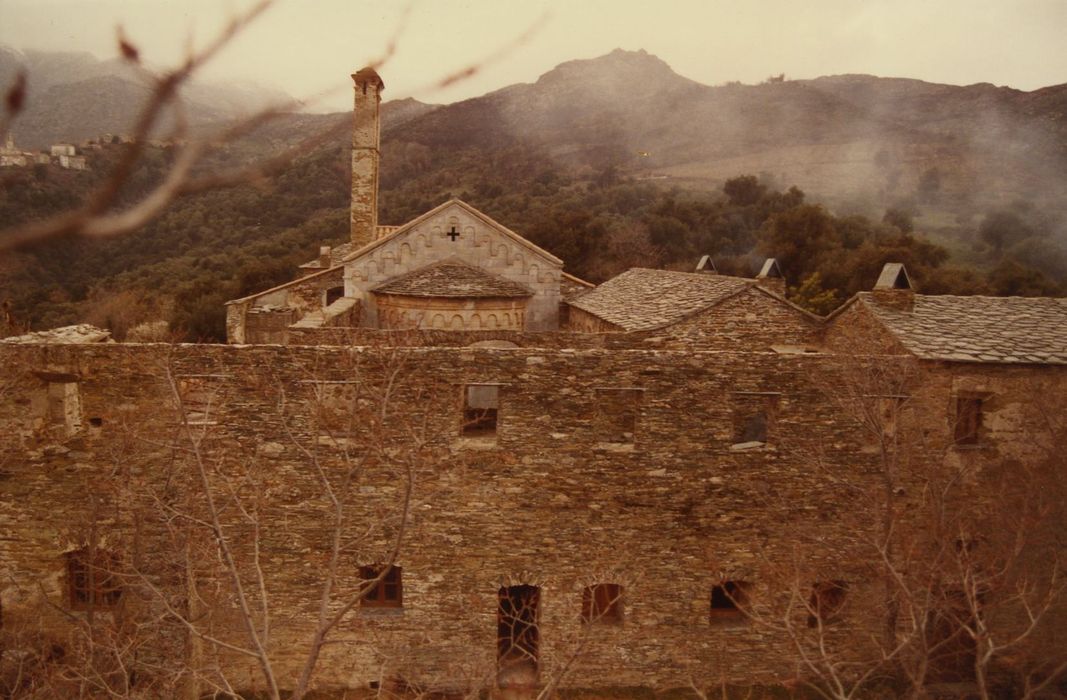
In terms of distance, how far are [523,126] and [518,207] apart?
32.5 metres

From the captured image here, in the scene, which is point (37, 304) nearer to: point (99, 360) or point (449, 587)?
point (99, 360)

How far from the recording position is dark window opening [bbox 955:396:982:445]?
1023cm

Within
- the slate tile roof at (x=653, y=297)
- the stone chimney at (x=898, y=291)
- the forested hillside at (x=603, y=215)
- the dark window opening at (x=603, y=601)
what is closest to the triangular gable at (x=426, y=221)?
the slate tile roof at (x=653, y=297)

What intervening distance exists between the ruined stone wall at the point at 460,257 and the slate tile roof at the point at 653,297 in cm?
103

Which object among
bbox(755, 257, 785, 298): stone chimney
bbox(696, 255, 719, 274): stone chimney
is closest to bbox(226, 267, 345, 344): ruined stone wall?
bbox(696, 255, 719, 274): stone chimney

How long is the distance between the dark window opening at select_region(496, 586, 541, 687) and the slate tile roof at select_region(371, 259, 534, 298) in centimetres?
783

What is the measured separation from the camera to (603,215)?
4147 cm

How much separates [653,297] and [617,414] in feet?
24.4

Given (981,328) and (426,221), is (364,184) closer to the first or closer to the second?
(426,221)

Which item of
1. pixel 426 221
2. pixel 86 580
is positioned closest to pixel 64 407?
pixel 86 580

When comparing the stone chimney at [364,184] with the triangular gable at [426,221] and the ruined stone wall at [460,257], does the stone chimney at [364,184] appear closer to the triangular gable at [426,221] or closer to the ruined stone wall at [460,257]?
the triangular gable at [426,221]

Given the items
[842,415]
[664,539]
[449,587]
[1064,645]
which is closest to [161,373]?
[449,587]

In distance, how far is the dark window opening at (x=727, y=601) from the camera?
33.1 feet

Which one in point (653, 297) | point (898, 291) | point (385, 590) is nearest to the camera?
point (385, 590)
